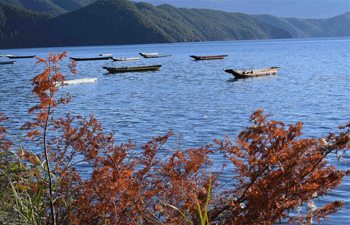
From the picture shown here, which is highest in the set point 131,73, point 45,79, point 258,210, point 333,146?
point 45,79

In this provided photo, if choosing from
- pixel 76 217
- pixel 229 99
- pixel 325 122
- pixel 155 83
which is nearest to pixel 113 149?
pixel 76 217

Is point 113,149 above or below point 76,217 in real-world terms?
above

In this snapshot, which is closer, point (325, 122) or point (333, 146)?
point (333, 146)

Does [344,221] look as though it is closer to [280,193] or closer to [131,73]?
[280,193]

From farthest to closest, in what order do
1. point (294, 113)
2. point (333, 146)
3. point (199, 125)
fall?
point (294, 113)
point (199, 125)
point (333, 146)

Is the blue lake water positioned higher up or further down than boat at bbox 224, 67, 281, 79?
further down

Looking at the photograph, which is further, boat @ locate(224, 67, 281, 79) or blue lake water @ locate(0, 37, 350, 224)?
boat @ locate(224, 67, 281, 79)

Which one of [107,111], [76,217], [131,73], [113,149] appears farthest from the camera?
[131,73]

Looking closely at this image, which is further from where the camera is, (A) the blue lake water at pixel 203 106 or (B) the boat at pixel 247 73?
(B) the boat at pixel 247 73

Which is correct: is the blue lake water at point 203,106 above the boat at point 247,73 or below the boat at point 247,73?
below

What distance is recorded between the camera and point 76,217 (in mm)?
4449

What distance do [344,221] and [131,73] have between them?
1677 inches

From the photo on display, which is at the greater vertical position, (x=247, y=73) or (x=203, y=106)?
(x=247, y=73)

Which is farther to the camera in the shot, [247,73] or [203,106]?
[247,73]
